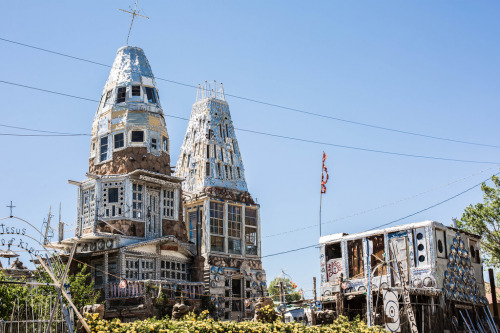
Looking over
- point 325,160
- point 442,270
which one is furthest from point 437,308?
point 325,160

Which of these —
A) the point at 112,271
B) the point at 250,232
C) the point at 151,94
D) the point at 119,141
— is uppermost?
the point at 151,94

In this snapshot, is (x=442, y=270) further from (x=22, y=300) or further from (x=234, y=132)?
(x=22, y=300)

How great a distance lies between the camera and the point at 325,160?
38.0 metres

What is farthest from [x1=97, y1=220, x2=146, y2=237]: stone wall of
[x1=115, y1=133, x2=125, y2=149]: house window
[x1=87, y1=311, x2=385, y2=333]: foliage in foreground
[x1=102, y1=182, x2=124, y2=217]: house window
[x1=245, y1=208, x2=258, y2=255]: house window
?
[x1=87, y1=311, x2=385, y2=333]: foliage in foreground

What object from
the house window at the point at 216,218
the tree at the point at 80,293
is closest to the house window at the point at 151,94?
the house window at the point at 216,218

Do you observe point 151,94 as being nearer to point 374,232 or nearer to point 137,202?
point 137,202

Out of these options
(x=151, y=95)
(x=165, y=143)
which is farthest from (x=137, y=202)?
(x=151, y=95)

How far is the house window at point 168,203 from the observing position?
3559 centimetres

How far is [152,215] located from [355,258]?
39.2 ft

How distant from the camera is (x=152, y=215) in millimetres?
34688

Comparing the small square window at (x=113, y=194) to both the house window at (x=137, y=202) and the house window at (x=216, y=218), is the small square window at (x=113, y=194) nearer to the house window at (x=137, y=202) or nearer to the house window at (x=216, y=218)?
the house window at (x=137, y=202)

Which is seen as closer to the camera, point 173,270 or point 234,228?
point 173,270

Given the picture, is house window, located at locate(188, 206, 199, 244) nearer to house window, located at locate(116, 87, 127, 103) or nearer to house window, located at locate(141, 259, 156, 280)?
house window, located at locate(141, 259, 156, 280)

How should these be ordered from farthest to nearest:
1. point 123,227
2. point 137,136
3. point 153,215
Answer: point 137,136, point 153,215, point 123,227
